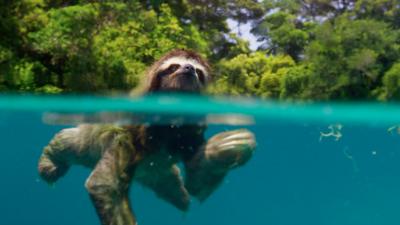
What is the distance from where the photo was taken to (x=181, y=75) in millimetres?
7324

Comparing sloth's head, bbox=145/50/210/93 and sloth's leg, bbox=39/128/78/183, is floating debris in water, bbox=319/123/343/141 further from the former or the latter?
sloth's leg, bbox=39/128/78/183

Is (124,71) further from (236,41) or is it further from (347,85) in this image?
(347,85)

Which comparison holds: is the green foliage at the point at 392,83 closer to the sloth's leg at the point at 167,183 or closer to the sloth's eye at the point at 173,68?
the sloth's leg at the point at 167,183

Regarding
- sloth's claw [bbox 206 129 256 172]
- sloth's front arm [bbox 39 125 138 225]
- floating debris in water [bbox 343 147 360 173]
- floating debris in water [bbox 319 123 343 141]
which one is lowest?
floating debris in water [bbox 343 147 360 173]

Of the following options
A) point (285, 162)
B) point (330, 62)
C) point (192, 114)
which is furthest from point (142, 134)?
point (330, 62)

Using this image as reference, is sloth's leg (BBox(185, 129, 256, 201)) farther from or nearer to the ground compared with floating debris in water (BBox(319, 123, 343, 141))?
farther from the ground

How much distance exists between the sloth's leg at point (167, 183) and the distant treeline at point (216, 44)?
1118 centimetres

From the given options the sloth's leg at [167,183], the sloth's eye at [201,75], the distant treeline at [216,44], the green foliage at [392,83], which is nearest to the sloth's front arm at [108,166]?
the sloth's leg at [167,183]

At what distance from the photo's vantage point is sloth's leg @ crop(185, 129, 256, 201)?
6.58 meters

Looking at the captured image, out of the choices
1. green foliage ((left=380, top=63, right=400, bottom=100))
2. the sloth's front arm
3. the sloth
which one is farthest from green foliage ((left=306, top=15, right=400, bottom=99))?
the sloth's front arm

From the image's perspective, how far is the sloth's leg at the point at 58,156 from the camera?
8055 mm

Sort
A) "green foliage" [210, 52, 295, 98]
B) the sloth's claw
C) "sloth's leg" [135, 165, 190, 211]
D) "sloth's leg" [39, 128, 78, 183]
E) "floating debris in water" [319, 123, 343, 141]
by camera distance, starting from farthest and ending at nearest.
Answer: "green foliage" [210, 52, 295, 98] < "floating debris in water" [319, 123, 343, 141] < "sloth's leg" [39, 128, 78, 183] < "sloth's leg" [135, 165, 190, 211] < the sloth's claw

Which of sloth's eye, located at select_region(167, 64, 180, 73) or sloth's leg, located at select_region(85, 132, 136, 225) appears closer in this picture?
sloth's leg, located at select_region(85, 132, 136, 225)

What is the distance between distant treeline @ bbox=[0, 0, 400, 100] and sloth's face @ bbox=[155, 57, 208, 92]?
11.4 m
